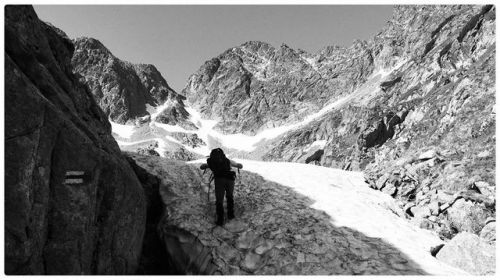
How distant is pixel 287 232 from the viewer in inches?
522

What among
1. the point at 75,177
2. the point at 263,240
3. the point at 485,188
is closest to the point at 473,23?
the point at 485,188

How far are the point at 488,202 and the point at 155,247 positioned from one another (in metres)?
12.3

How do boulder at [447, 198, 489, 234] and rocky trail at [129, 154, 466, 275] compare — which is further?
boulder at [447, 198, 489, 234]

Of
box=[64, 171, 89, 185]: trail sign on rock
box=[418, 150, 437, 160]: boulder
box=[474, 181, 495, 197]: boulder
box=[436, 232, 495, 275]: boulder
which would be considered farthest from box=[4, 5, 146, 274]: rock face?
box=[418, 150, 437, 160]: boulder

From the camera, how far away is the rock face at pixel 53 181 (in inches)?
354

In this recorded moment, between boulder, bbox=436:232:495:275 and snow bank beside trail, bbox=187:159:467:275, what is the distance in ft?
1.15

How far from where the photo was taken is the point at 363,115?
118250mm

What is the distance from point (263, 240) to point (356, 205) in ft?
17.0

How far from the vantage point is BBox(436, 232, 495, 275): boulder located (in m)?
10.8

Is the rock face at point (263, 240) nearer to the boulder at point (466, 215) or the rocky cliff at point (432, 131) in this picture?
the boulder at point (466, 215)

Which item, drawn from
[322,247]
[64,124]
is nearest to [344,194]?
[322,247]

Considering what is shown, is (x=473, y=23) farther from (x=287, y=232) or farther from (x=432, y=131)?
(x=287, y=232)

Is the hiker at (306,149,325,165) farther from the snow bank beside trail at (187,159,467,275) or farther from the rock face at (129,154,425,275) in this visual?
Result: the rock face at (129,154,425,275)

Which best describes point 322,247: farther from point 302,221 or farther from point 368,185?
point 368,185
